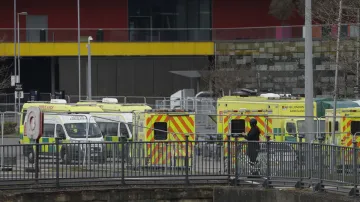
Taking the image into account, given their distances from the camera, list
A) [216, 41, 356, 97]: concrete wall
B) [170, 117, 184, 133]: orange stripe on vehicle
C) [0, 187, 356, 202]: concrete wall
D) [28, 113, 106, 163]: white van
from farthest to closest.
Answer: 1. [216, 41, 356, 97]: concrete wall
2. [28, 113, 106, 163]: white van
3. [170, 117, 184, 133]: orange stripe on vehicle
4. [0, 187, 356, 202]: concrete wall

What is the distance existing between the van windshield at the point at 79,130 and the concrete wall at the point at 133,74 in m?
31.4

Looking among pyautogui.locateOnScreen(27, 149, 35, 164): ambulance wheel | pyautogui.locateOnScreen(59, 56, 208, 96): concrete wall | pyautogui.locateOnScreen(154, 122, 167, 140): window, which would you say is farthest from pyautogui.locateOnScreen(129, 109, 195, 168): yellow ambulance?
pyautogui.locateOnScreen(59, 56, 208, 96): concrete wall

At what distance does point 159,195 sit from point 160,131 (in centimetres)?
894

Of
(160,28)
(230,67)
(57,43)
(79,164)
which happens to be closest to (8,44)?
(57,43)

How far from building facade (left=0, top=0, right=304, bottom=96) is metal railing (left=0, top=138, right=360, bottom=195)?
122ft

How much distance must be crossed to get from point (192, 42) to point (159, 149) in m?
43.6

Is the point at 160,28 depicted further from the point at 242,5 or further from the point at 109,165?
the point at 109,165

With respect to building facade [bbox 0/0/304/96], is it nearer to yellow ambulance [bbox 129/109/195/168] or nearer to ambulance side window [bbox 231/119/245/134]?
ambulance side window [bbox 231/119/245/134]

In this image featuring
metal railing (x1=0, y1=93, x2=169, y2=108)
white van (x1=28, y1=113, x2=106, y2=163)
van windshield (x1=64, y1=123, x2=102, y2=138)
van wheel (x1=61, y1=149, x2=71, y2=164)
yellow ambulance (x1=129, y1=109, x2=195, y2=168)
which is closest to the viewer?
van wheel (x1=61, y1=149, x2=71, y2=164)

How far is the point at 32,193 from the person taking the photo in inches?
806

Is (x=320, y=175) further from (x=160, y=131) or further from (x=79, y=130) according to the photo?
(x=79, y=130)

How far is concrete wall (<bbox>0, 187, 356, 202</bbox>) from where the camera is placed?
66.5ft

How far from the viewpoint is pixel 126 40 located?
64.8 m

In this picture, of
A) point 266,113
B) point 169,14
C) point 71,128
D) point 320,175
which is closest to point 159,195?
point 320,175
